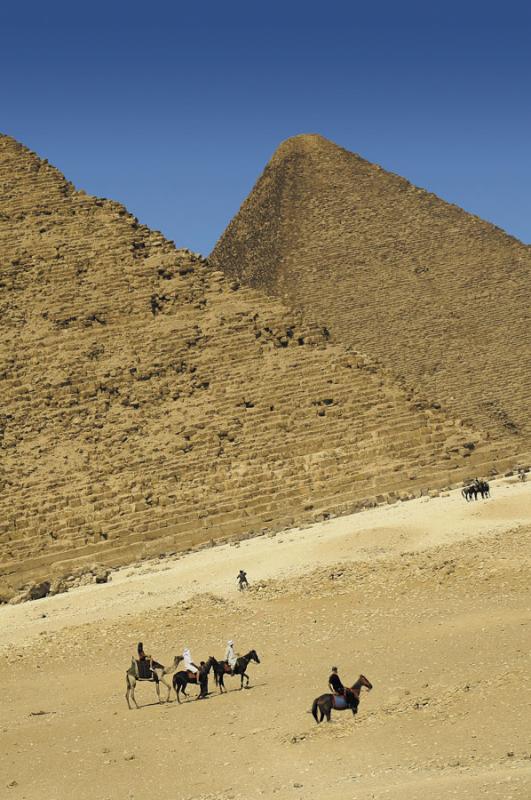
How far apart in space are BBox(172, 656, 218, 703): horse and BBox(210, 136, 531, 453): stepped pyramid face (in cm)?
2921

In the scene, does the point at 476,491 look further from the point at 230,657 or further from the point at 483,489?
the point at 230,657

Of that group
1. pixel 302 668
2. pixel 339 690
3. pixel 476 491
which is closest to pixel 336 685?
pixel 339 690

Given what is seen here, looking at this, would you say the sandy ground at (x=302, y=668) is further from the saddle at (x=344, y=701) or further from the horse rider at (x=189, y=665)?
the horse rider at (x=189, y=665)

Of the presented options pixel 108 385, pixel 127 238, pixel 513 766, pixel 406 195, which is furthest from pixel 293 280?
pixel 513 766

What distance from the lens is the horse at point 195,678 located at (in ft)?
47.7

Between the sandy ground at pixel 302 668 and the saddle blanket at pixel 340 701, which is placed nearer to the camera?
the sandy ground at pixel 302 668

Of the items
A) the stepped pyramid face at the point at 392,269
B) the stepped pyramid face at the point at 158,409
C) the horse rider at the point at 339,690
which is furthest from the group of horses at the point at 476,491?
the stepped pyramid face at the point at 392,269

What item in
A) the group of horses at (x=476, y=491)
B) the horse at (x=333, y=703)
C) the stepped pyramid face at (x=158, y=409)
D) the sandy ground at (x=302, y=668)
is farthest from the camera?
the stepped pyramid face at (x=158, y=409)

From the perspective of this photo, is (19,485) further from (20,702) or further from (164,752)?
(164,752)

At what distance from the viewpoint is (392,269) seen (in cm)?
5194

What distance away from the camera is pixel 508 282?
51.2m

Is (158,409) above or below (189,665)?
above

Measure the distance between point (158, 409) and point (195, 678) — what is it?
1233cm

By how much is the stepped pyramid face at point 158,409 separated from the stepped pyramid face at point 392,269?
51.5 ft
